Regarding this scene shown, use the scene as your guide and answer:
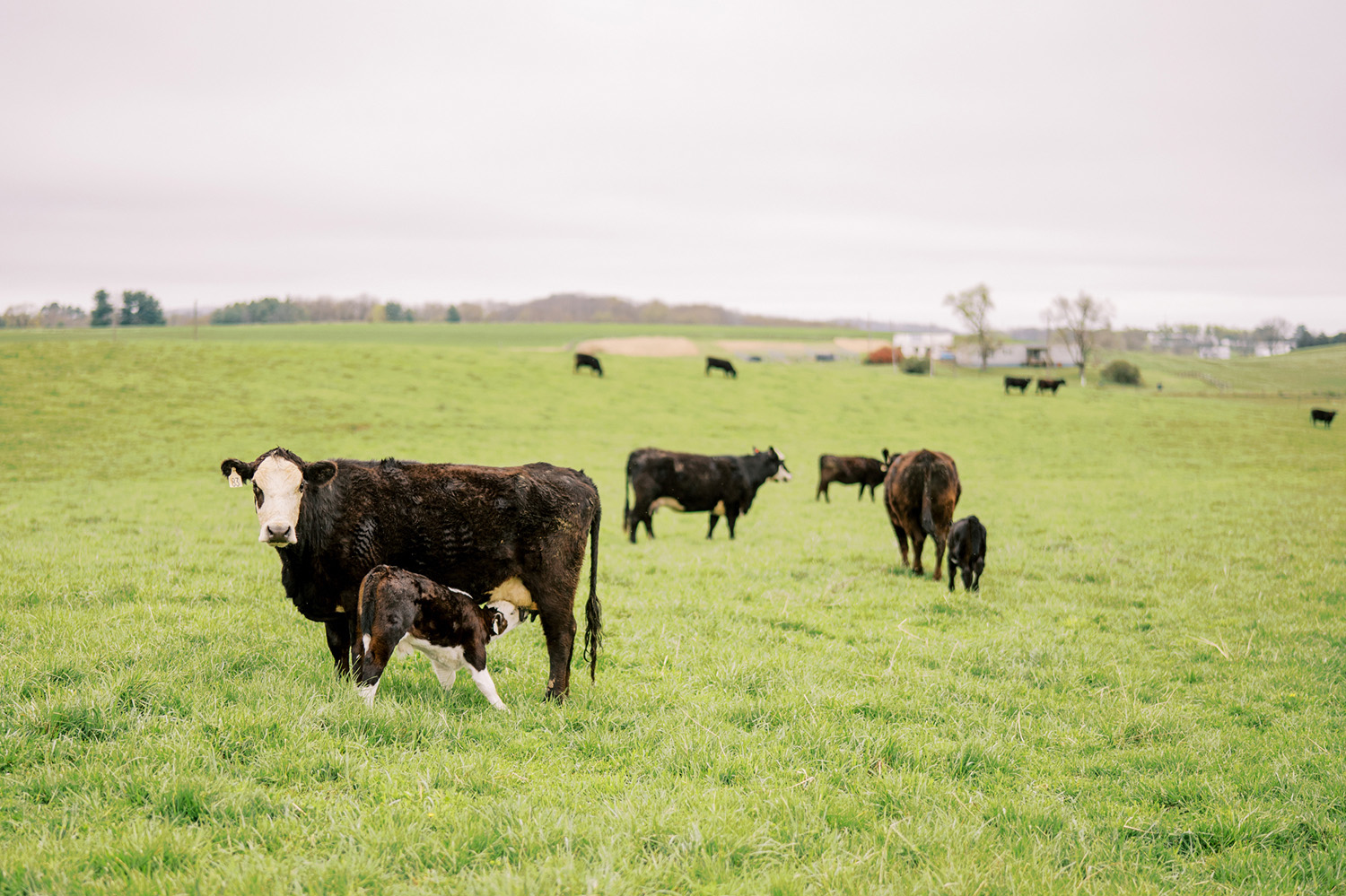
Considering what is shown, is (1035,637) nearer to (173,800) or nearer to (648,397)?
(173,800)

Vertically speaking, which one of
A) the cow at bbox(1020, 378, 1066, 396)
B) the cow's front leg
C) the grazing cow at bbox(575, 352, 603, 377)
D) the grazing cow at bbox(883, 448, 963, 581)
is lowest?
the cow's front leg

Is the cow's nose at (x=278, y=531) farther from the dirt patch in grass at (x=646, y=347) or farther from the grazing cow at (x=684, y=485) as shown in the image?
the dirt patch in grass at (x=646, y=347)

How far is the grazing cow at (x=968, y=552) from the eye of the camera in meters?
9.82

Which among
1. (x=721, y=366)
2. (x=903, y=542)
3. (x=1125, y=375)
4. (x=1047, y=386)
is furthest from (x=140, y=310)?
(x=1125, y=375)

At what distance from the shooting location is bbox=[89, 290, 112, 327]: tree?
289 feet

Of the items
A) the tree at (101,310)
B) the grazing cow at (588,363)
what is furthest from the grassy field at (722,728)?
the tree at (101,310)

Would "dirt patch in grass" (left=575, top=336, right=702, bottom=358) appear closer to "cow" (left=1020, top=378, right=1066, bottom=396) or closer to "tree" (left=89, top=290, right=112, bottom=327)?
"cow" (left=1020, top=378, right=1066, bottom=396)

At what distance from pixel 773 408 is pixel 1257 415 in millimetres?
31096

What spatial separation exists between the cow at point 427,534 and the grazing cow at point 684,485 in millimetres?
8034

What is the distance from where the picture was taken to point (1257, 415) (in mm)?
46219

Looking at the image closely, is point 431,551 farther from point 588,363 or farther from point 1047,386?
point 1047,386

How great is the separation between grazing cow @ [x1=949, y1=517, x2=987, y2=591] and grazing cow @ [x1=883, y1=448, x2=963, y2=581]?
44 cm

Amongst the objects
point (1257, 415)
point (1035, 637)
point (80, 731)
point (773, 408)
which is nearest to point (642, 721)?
point (80, 731)

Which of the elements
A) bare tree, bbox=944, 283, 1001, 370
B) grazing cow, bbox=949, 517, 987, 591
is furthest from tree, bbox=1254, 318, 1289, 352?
grazing cow, bbox=949, 517, 987, 591
